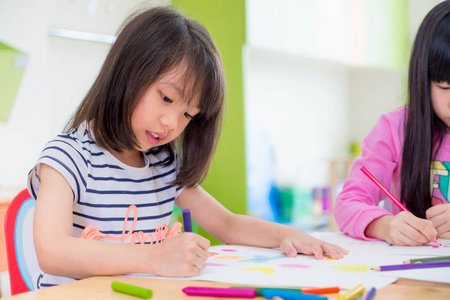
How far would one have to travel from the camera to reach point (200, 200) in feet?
3.29

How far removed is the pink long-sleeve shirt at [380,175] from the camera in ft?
3.23

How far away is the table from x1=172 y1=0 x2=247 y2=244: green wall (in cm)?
72

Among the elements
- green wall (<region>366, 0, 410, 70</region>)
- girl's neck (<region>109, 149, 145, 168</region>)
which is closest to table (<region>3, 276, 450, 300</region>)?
girl's neck (<region>109, 149, 145, 168</region>)

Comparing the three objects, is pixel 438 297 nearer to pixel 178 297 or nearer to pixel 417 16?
pixel 178 297

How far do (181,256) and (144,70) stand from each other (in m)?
0.33

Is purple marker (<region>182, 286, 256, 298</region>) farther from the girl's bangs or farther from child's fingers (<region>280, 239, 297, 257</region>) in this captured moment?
the girl's bangs

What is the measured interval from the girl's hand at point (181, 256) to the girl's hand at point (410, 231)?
1.19 ft

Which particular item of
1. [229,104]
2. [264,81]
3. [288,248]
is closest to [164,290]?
[288,248]

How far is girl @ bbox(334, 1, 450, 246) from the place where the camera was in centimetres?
99

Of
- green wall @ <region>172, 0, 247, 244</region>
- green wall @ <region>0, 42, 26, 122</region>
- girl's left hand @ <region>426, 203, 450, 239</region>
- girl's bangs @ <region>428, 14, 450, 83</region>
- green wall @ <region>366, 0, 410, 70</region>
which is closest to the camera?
girl's left hand @ <region>426, 203, 450, 239</region>

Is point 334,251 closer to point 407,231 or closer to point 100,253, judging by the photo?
point 407,231

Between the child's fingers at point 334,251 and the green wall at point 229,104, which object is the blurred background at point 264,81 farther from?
the child's fingers at point 334,251

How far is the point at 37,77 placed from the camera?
1987 millimetres

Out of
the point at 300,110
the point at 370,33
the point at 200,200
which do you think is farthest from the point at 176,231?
the point at 370,33
